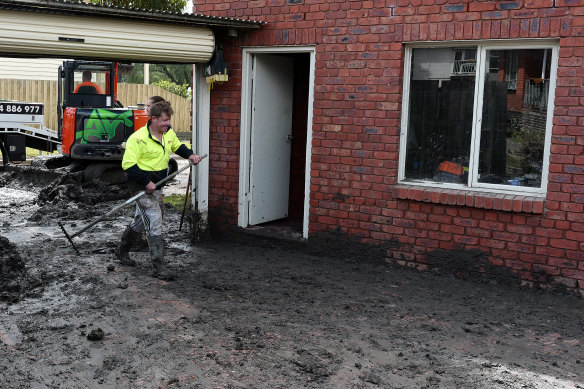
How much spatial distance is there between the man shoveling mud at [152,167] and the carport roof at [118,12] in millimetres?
966

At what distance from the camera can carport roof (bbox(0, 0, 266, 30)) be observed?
6.47 m

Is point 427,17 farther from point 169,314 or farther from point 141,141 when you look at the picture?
point 169,314

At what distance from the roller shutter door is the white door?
2.89 feet

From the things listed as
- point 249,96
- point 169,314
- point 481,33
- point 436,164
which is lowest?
point 169,314

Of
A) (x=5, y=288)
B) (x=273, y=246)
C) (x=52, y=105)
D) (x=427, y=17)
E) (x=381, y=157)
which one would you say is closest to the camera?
(x=5, y=288)

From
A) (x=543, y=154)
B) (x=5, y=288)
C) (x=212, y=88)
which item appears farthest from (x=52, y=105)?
(x=543, y=154)

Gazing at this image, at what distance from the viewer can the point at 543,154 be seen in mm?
6660

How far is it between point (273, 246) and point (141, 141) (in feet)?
7.44

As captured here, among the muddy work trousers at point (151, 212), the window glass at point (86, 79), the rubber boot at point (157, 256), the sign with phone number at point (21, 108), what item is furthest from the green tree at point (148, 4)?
the rubber boot at point (157, 256)

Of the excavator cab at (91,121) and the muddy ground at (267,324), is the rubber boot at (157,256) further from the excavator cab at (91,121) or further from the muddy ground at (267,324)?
the excavator cab at (91,121)

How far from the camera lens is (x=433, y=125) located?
7305 millimetres

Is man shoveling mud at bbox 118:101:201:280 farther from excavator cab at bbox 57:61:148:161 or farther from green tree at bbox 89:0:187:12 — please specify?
green tree at bbox 89:0:187:12

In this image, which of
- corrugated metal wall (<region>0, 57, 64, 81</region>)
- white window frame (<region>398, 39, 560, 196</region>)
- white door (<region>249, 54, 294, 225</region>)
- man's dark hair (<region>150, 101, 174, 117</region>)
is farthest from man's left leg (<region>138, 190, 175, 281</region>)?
corrugated metal wall (<region>0, 57, 64, 81</region>)

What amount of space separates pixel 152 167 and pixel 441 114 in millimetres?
3108
